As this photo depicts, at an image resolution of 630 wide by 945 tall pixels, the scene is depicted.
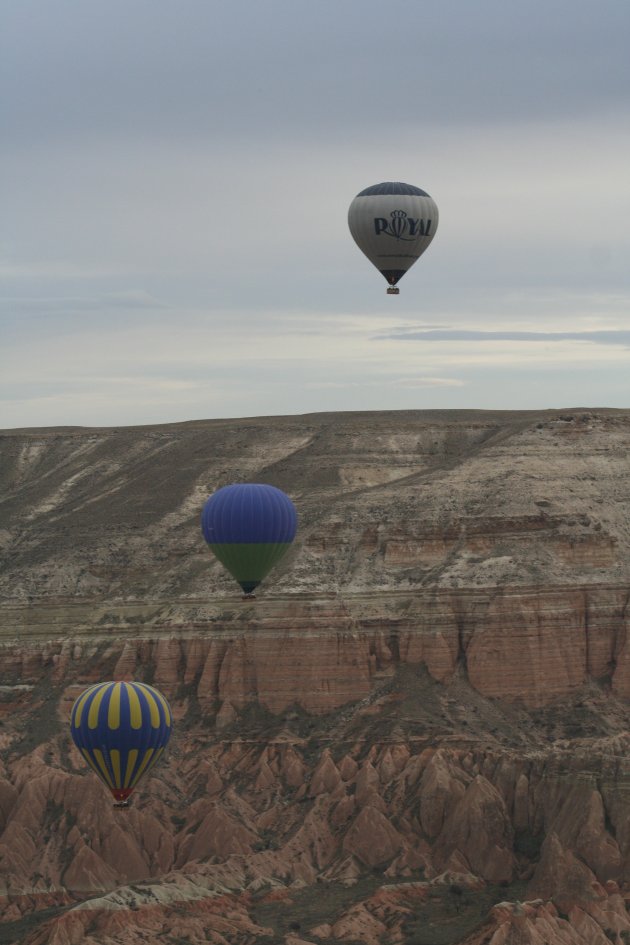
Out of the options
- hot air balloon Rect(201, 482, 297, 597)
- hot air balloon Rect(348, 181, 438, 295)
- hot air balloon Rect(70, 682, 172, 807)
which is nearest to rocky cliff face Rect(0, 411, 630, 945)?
hot air balloon Rect(70, 682, 172, 807)

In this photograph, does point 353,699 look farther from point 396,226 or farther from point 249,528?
point 396,226

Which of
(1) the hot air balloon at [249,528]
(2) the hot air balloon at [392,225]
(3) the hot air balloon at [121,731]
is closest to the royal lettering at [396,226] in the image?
(2) the hot air balloon at [392,225]

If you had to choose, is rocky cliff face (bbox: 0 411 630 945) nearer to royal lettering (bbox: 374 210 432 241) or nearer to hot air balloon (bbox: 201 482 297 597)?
hot air balloon (bbox: 201 482 297 597)

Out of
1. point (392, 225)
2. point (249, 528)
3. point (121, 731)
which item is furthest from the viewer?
point (392, 225)

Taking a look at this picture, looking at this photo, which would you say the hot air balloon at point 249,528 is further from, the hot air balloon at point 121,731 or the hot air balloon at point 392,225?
the hot air balloon at point 392,225

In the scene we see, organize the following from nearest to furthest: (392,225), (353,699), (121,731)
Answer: (121,731), (392,225), (353,699)

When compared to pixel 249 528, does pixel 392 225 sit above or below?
above

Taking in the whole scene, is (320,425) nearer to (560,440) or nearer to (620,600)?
(560,440)

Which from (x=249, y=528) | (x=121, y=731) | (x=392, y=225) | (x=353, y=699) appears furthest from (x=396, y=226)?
(x=121, y=731)

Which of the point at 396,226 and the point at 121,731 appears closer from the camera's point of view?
the point at 121,731

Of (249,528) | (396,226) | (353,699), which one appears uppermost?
(396,226)
